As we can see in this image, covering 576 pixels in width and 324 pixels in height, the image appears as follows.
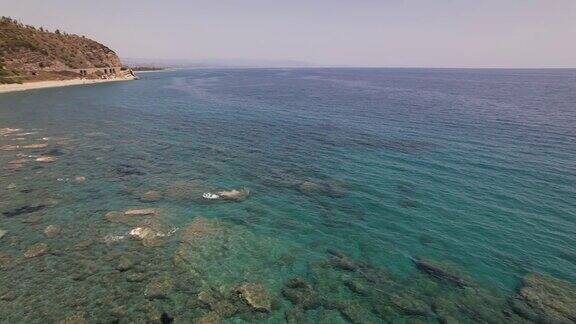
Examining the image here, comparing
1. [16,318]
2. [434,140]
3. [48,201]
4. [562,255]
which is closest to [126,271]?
[16,318]

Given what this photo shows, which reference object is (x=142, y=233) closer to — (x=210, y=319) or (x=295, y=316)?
(x=210, y=319)

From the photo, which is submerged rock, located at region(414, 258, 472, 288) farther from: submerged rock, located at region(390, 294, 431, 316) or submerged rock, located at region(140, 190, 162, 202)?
submerged rock, located at region(140, 190, 162, 202)

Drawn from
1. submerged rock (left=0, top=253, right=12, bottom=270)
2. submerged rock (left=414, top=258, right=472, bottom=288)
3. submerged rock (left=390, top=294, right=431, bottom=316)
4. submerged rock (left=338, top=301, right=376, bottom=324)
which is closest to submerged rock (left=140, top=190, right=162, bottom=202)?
submerged rock (left=0, top=253, right=12, bottom=270)

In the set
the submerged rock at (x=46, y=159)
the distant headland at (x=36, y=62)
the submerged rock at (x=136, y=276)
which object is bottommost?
the submerged rock at (x=136, y=276)

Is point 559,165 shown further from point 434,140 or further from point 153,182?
point 153,182

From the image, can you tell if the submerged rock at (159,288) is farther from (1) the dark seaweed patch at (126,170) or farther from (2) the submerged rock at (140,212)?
(1) the dark seaweed patch at (126,170)

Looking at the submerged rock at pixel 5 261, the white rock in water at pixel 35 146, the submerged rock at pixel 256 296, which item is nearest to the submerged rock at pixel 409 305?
the submerged rock at pixel 256 296
